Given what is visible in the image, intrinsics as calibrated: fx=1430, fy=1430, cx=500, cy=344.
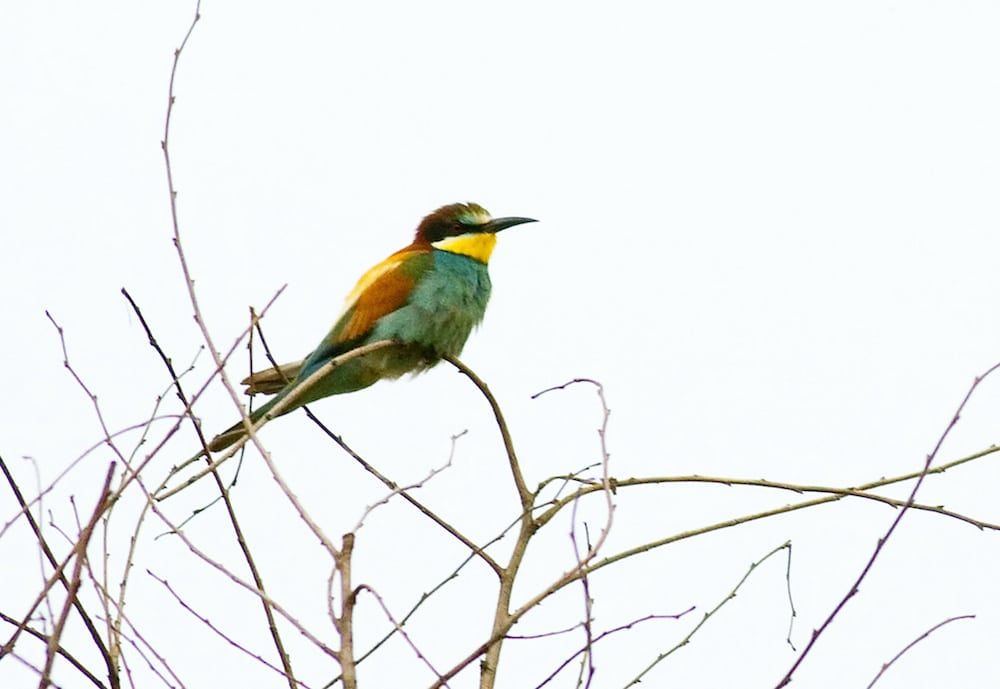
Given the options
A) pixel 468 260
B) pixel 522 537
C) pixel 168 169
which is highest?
pixel 468 260

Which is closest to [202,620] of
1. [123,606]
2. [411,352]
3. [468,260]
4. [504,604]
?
[123,606]

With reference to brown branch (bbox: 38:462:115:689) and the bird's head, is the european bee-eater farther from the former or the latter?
brown branch (bbox: 38:462:115:689)

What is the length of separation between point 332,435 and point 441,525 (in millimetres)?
560

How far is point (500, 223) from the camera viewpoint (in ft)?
17.3

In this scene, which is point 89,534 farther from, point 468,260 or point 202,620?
point 468,260

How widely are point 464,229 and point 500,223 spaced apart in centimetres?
14

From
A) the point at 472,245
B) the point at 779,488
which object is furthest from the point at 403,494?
the point at 472,245

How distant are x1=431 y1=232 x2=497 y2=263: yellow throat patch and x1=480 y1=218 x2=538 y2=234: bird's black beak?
3cm

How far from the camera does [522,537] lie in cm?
254

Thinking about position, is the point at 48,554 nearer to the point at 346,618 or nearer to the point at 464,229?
the point at 346,618

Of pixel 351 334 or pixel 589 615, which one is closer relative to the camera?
pixel 589 615

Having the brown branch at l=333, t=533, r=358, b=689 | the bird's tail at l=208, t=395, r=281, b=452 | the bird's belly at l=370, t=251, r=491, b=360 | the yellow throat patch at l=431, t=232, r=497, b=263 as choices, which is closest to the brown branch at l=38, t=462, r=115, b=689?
the brown branch at l=333, t=533, r=358, b=689

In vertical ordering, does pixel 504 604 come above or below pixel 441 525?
below

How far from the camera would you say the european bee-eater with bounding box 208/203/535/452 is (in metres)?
4.73
